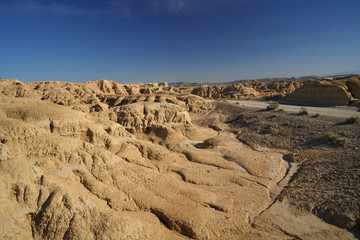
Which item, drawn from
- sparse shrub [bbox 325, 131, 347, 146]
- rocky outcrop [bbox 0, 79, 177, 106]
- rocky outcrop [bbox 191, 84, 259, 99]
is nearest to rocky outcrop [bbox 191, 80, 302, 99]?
rocky outcrop [bbox 191, 84, 259, 99]

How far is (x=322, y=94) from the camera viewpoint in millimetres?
29703

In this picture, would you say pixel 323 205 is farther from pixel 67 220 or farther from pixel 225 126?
pixel 225 126

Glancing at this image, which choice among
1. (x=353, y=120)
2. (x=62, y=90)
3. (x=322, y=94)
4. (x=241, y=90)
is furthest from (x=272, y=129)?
(x=241, y=90)

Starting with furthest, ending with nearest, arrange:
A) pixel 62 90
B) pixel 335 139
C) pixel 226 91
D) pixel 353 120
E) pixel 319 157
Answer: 1. pixel 226 91
2. pixel 62 90
3. pixel 353 120
4. pixel 335 139
5. pixel 319 157

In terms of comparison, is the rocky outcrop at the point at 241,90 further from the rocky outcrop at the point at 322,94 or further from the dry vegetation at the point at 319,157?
the dry vegetation at the point at 319,157

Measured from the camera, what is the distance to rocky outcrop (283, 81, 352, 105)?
89.8 ft

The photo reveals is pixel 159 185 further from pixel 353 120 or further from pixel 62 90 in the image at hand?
pixel 62 90

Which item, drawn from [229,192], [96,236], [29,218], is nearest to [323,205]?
[229,192]

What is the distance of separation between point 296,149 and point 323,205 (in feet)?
25.6

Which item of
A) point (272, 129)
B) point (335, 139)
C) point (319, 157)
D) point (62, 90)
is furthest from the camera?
point (62, 90)

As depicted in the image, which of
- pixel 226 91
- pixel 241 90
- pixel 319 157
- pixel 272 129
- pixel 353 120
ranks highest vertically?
pixel 241 90

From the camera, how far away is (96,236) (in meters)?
5.47

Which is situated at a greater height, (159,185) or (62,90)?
(62,90)

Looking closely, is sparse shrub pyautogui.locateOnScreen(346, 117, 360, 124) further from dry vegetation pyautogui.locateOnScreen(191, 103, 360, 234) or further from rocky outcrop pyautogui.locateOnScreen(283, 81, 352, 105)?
rocky outcrop pyautogui.locateOnScreen(283, 81, 352, 105)
